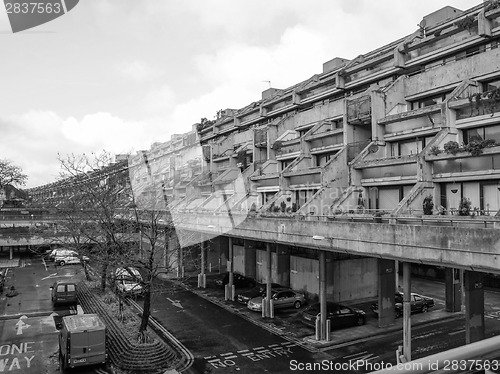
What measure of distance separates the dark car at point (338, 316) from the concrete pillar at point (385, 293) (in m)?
1.18

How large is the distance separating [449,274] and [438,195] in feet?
24.3

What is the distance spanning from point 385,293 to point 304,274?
8.85 m

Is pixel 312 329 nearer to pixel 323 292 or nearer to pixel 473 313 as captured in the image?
pixel 323 292

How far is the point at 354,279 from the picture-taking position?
3225 centimetres

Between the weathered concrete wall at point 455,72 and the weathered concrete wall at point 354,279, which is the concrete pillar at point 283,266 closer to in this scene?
the weathered concrete wall at point 354,279

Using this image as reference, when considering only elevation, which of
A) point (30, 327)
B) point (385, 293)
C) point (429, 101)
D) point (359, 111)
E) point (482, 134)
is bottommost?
point (30, 327)

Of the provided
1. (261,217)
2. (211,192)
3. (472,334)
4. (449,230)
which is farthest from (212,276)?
(449,230)

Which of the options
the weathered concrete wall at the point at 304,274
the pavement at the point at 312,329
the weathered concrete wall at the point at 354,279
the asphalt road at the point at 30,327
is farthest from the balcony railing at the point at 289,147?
the asphalt road at the point at 30,327

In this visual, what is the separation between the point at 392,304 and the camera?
2569 cm

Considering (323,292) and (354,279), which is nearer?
(323,292)

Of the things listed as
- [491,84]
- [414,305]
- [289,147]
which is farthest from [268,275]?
[491,84]

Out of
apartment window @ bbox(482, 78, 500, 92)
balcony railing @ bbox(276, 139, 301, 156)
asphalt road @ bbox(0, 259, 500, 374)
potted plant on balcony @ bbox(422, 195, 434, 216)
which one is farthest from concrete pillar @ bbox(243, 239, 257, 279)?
apartment window @ bbox(482, 78, 500, 92)

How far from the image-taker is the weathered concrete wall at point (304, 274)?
1265 inches

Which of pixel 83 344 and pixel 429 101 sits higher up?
pixel 429 101
